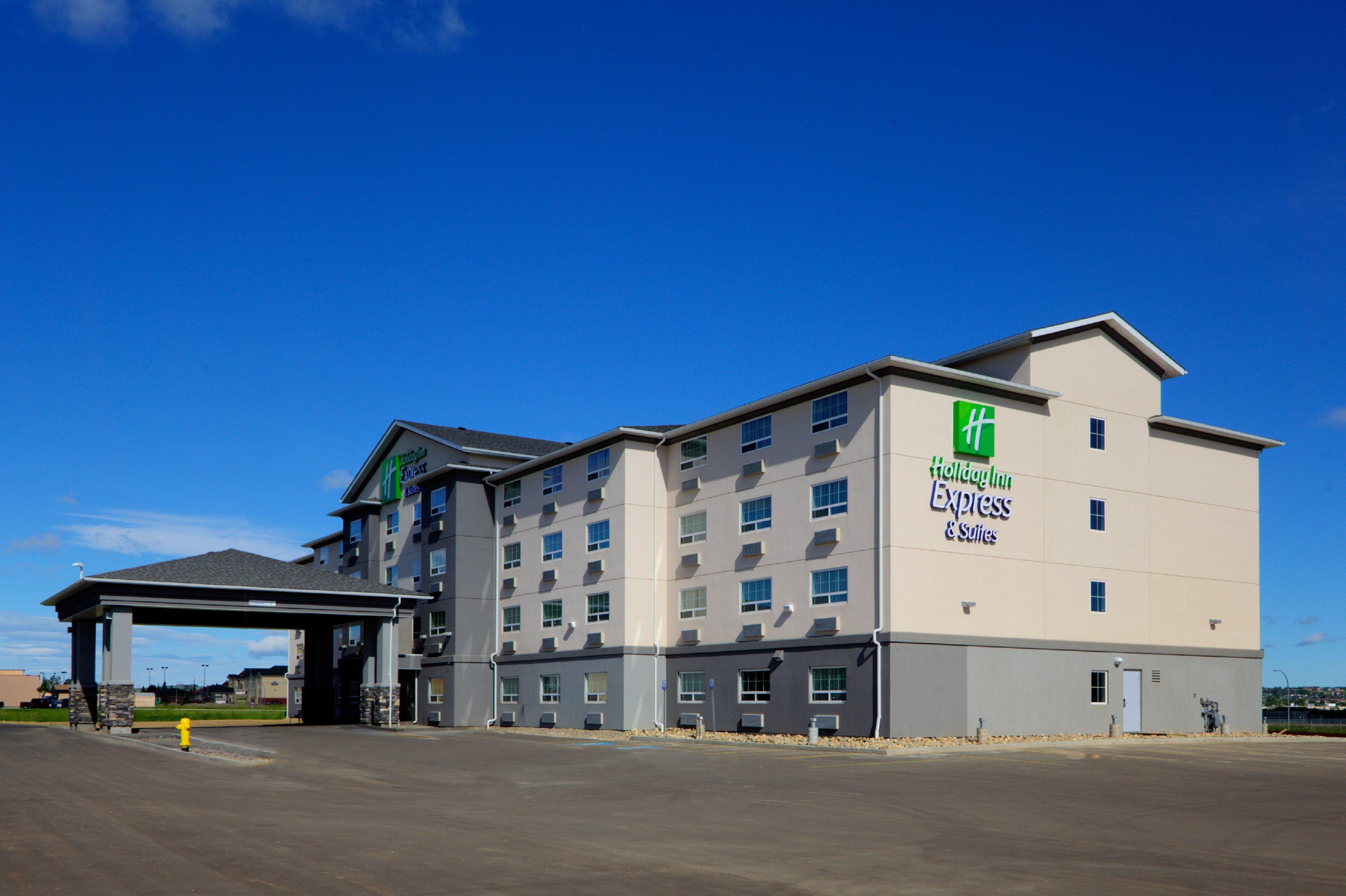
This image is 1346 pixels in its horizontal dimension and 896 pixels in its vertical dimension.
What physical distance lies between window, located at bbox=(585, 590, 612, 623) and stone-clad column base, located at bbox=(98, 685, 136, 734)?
17.8m

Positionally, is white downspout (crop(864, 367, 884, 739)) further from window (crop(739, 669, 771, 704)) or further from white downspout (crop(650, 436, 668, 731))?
white downspout (crop(650, 436, 668, 731))

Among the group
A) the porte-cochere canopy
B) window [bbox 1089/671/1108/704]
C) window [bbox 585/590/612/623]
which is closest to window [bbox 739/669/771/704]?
window [bbox 585/590/612/623]

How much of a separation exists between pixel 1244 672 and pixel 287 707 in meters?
59.7

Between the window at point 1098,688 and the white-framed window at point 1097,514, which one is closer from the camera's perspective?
the window at point 1098,688

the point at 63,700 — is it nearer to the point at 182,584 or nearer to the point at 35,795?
the point at 182,584

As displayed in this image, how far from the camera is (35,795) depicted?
19828 mm

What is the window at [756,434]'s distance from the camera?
141 ft

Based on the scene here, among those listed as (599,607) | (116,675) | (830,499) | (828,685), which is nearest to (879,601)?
(828,685)

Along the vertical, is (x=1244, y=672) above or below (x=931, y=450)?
below

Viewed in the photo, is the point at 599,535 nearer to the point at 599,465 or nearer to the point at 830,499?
the point at 599,465

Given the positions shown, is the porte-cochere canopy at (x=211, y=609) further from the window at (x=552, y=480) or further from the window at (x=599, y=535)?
the window at (x=599, y=535)

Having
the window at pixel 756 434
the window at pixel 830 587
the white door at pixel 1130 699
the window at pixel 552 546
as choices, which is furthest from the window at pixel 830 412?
the window at pixel 552 546

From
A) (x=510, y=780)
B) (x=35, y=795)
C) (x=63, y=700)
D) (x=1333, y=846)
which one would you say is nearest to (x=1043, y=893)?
(x=1333, y=846)

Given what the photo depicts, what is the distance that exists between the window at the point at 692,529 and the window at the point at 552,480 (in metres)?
7.13
